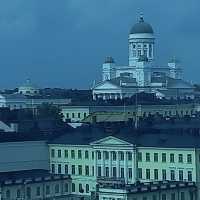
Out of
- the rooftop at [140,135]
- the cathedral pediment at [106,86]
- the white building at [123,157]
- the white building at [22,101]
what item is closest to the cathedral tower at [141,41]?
the cathedral pediment at [106,86]

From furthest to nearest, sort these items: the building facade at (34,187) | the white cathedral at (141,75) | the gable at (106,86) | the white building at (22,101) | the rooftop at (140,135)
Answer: the white cathedral at (141,75) → the gable at (106,86) → the white building at (22,101) → the rooftop at (140,135) → the building facade at (34,187)

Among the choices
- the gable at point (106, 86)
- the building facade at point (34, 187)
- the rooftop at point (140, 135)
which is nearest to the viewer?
the building facade at point (34, 187)

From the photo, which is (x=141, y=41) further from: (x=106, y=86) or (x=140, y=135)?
(x=140, y=135)

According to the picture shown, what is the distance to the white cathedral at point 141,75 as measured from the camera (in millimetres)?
124312

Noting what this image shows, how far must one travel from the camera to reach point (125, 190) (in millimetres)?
39125

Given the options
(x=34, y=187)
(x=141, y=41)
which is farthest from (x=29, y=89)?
(x=34, y=187)

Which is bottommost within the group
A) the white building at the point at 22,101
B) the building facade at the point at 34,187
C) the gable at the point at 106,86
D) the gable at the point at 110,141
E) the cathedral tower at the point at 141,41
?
the building facade at the point at 34,187

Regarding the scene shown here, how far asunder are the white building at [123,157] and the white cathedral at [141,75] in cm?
6458

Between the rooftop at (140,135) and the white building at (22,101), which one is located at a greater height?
the white building at (22,101)

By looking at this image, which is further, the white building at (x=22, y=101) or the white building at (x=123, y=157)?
the white building at (x=22, y=101)

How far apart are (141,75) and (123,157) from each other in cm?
8041

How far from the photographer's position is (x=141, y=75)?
131750mm

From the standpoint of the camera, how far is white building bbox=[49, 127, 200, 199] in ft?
159

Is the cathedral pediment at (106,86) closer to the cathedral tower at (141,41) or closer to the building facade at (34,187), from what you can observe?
the cathedral tower at (141,41)
